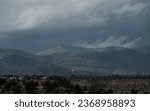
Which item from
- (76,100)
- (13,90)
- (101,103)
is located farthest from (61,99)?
(13,90)

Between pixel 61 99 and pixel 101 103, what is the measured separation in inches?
120

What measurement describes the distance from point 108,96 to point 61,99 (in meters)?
3.55

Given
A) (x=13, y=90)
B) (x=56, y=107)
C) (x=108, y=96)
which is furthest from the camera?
(x=13, y=90)

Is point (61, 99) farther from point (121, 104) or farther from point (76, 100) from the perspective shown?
point (121, 104)

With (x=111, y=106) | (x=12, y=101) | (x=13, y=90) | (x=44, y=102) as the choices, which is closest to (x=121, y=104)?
(x=111, y=106)

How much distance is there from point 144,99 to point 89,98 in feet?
13.7

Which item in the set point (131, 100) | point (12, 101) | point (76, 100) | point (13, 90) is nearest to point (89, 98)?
point (76, 100)

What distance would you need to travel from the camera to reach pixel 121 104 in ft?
99.2

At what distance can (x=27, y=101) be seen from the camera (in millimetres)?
30906

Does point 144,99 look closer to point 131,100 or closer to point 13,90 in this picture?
point 131,100

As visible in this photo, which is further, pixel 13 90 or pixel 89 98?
pixel 13 90

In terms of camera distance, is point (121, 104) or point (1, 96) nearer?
point (121, 104)

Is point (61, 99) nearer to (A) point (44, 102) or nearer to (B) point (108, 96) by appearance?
(A) point (44, 102)

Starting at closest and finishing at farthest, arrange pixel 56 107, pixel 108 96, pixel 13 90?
1. pixel 56 107
2. pixel 108 96
3. pixel 13 90
